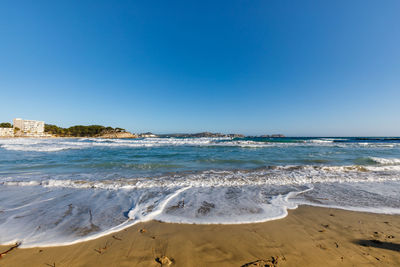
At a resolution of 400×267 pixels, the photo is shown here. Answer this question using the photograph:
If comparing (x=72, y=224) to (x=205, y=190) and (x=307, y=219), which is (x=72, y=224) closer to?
(x=205, y=190)

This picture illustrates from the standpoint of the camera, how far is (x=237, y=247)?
92.4 inches

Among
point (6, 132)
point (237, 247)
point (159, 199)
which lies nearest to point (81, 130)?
point (6, 132)

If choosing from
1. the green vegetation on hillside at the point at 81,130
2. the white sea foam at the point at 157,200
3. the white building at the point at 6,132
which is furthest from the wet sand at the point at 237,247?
the white building at the point at 6,132

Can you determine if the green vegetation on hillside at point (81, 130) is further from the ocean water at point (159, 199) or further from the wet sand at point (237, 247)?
the wet sand at point (237, 247)

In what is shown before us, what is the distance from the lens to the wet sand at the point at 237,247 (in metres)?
2.07

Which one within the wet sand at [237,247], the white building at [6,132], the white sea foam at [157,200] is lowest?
the white sea foam at [157,200]

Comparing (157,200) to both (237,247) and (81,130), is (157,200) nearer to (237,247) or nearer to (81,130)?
(237,247)

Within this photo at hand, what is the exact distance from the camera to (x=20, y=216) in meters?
3.40

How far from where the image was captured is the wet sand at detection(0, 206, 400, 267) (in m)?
2.07

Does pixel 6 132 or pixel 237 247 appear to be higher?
pixel 6 132

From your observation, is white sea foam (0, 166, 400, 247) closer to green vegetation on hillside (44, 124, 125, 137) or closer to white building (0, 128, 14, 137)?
white building (0, 128, 14, 137)

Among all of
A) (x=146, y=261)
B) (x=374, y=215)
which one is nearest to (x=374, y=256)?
(x=374, y=215)

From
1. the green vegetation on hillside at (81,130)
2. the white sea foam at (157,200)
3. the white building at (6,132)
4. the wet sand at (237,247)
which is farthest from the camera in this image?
the green vegetation on hillside at (81,130)

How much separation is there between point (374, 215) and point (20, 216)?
7.38m
